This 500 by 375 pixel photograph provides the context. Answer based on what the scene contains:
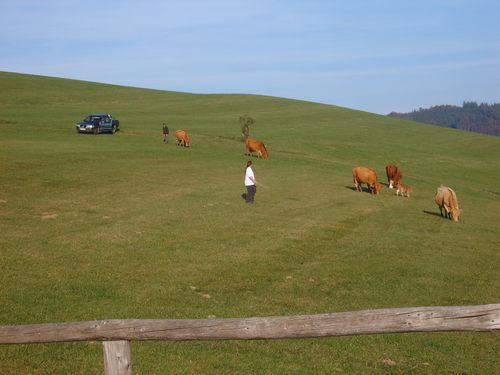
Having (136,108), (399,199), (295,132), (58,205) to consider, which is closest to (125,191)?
(58,205)

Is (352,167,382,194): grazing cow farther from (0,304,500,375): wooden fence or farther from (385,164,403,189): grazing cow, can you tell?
(0,304,500,375): wooden fence

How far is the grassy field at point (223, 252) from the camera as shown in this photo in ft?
32.9

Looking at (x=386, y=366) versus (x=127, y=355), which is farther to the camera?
(x=386, y=366)

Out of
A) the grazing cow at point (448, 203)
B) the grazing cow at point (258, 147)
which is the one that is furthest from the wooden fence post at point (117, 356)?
the grazing cow at point (258, 147)

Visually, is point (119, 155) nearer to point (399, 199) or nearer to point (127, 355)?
point (399, 199)

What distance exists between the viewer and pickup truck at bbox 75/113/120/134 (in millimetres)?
49125

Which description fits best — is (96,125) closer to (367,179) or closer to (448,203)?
(367,179)

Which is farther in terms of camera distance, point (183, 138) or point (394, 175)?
point (183, 138)

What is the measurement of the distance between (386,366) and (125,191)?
1874 cm

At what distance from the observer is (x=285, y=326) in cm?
550

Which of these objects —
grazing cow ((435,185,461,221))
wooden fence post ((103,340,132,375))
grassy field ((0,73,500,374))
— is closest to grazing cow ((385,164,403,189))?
grassy field ((0,73,500,374))

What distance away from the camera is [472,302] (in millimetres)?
14016

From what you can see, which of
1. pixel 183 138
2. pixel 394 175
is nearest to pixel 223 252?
pixel 394 175

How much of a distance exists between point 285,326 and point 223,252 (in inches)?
464
